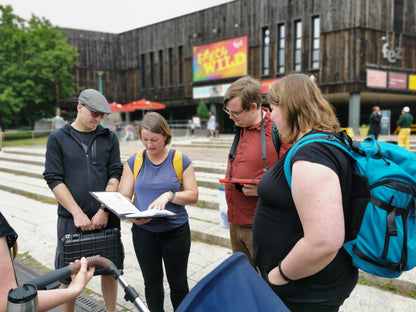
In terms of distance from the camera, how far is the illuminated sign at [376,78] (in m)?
18.2

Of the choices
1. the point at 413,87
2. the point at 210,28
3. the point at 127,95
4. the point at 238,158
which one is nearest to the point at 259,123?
the point at 238,158

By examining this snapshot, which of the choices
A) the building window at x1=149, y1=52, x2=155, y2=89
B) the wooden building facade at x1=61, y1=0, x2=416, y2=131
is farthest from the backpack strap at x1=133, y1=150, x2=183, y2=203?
the building window at x1=149, y1=52, x2=155, y2=89

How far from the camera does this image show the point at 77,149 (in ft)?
8.56

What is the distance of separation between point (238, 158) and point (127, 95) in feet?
100

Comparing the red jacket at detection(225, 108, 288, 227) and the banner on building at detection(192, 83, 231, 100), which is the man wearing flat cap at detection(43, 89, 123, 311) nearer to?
the red jacket at detection(225, 108, 288, 227)

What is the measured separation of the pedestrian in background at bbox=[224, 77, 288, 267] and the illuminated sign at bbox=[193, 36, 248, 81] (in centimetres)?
2058

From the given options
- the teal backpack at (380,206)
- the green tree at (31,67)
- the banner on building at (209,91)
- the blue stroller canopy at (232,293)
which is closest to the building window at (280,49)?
the banner on building at (209,91)

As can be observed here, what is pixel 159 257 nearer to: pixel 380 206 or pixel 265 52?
pixel 380 206

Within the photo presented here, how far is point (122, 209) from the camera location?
2166 millimetres

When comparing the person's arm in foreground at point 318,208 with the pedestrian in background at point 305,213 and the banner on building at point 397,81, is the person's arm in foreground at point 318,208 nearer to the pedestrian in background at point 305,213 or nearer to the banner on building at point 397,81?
the pedestrian in background at point 305,213

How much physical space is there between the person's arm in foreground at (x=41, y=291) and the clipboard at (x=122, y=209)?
56cm

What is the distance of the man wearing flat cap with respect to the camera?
2529mm

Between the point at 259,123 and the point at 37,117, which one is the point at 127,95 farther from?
the point at 259,123

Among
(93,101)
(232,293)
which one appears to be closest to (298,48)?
(93,101)
